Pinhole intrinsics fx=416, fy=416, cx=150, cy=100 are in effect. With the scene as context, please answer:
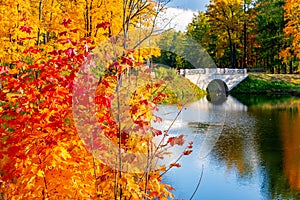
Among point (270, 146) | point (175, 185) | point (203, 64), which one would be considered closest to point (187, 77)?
point (203, 64)

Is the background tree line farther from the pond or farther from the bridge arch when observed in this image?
the pond

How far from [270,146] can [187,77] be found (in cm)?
1687

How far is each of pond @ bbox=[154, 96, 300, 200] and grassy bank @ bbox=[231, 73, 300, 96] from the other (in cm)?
1091

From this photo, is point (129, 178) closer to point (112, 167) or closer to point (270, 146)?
point (112, 167)

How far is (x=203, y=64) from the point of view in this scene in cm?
3722

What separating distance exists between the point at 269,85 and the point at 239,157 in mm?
21761

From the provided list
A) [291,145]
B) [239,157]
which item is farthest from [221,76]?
[239,157]

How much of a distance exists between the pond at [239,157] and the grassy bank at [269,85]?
1091 centimetres

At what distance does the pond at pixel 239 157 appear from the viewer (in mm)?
9172

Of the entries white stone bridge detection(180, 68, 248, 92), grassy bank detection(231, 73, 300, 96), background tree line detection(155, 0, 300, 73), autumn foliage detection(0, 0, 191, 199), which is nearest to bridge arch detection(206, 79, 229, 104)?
white stone bridge detection(180, 68, 248, 92)

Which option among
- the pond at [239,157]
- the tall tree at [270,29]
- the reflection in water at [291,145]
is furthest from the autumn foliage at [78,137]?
the tall tree at [270,29]

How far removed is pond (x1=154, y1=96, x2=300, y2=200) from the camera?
9172 millimetres

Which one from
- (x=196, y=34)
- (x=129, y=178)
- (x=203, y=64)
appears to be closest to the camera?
(x=129, y=178)

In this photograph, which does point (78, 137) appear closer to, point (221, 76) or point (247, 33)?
point (221, 76)
